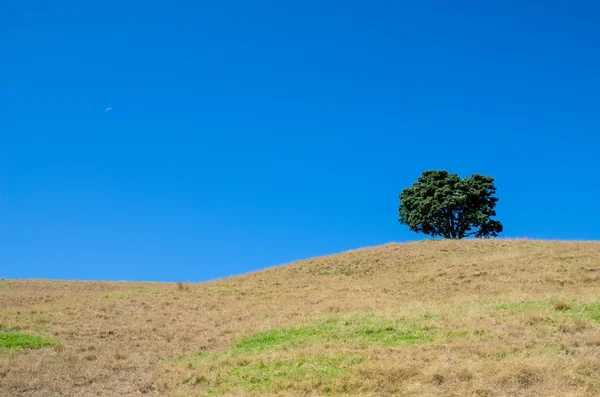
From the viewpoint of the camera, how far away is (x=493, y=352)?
1289 centimetres

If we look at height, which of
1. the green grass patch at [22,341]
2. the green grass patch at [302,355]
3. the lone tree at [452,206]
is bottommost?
the green grass patch at [302,355]

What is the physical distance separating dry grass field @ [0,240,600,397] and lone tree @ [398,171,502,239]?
2368 cm

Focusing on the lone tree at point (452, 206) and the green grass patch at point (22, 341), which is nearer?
the green grass patch at point (22, 341)

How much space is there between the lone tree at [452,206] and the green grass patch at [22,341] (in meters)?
45.7

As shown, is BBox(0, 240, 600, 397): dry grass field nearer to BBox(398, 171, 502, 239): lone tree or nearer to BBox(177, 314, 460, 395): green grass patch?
BBox(177, 314, 460, 395): green grass patch

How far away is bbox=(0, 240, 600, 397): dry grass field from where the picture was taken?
1166 centimetres

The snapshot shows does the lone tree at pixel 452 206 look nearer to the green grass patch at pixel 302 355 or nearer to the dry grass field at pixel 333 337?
the dry grass field at pixel 333 337

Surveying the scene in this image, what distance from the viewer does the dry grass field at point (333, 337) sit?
1166 centimetres

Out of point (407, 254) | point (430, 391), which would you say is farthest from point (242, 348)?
point (407, 254)

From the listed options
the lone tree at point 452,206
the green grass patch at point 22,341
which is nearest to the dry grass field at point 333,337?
the green grass patch at point 22,341

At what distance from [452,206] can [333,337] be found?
44.4 m

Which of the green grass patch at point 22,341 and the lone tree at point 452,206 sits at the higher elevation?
the lone tree at point 452,206

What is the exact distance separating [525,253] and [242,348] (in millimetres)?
25051

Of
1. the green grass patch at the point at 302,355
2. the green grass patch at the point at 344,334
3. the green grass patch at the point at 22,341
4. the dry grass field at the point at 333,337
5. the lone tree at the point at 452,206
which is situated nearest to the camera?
the dry grass field at the point at 333,337
